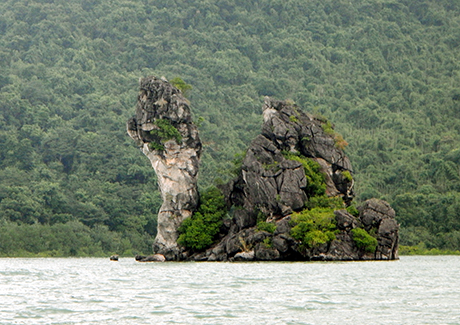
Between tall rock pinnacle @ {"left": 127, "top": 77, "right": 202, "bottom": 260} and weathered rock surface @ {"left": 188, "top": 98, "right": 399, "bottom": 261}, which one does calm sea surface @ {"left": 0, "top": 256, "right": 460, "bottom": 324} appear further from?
tall rock pinnacle @ {"left": 127, "top": 77, "right": 202, "bottom": 260}

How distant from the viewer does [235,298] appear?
26.0 meters

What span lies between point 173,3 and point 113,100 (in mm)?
51617

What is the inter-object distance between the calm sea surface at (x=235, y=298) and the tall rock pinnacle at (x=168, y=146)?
23.8 m

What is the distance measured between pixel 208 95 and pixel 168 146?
64700mm

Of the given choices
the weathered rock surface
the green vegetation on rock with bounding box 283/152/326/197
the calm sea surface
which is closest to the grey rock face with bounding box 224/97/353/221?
the weathered rock surface

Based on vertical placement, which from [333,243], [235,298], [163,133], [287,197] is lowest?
[333,243]

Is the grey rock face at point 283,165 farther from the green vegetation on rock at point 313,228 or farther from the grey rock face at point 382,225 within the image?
the grey rock face at point 382,225

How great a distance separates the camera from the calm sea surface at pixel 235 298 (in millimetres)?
21406

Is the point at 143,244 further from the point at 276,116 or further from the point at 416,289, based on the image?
the point at 416,289

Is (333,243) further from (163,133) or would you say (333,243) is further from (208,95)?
(208,95)

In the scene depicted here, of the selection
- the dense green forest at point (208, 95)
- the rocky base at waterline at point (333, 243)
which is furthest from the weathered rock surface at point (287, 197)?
the dense green forest at point (208, 95)

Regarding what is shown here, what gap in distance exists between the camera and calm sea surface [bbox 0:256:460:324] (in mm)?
21406

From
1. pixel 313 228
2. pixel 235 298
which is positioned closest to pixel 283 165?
pixel 313 228

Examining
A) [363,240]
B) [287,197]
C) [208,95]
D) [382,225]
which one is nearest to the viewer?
[363,240]
